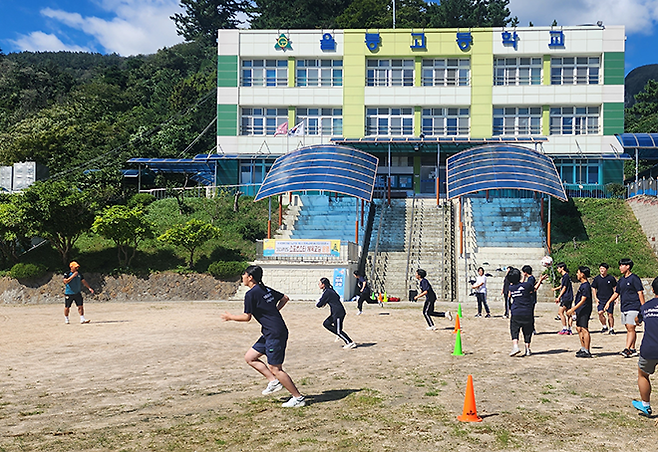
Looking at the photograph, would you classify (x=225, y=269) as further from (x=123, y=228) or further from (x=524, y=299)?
(x=524, y=299)

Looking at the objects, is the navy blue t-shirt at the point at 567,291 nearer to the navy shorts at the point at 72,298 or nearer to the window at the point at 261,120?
the navy shorts at the point at 72,298

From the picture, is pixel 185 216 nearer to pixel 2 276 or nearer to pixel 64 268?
pixel 64 268

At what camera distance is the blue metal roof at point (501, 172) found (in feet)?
107

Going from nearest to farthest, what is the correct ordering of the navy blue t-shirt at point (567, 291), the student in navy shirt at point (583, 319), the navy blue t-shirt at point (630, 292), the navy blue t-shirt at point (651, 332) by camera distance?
the navy blue t-shirt at point (651, 332) < the navy blue t-shirt at point (630, 292) < the student in navy shirt at point (583, 319) < the navy blue t-shirt at point (567, 291)

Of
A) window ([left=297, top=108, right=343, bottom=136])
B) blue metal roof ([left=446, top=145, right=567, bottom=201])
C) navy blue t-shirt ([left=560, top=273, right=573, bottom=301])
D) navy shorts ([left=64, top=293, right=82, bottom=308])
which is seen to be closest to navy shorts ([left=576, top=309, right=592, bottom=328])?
navy blue t-shirt ([left=560, top=273, right=573, bottom=301])

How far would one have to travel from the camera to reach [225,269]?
29.7 metres

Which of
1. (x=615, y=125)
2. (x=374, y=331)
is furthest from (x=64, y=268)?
(x=615, y=125)

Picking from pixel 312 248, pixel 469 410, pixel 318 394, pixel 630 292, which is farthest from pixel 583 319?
pixel 312 248

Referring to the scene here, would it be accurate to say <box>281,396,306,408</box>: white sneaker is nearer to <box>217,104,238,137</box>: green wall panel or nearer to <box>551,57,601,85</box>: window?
<box>217,104,238,137</box>: green wall panel

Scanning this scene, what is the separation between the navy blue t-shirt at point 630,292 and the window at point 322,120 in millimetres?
35155

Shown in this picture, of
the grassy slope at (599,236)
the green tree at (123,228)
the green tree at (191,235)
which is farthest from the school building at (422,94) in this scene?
the green tree at (123,228)

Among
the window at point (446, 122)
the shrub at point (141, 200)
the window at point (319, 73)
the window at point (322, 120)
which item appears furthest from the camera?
the window at point (319, 73)

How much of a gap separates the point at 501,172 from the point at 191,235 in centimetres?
1618

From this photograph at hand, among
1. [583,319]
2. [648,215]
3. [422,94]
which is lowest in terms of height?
[583,319]
